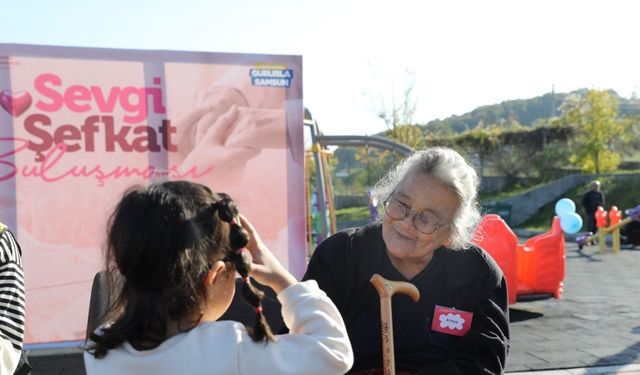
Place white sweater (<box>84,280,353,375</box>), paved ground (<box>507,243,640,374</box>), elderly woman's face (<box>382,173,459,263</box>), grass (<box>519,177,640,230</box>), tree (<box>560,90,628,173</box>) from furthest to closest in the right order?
1. tree (<box>560,90,628,173</box>)
2. grass (<box>519,177,640,230</box>)
3. paved ground (<box>507,243,640,374</box>)
4. elderly woman's face (<box>382,173,459,263</box>)
5. white sweater (<box>84,280,353,375</box>)

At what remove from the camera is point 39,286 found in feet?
13.1

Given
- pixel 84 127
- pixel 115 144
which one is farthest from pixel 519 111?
pixel 84 127

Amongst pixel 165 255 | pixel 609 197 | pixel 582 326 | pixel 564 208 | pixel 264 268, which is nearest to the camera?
pixel 165 255

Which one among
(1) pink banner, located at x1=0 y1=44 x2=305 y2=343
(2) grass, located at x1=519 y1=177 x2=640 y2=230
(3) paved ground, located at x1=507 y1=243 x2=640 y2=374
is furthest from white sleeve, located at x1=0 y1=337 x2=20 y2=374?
(2) grass, located at x1=519 y1=177 x2=640 y2=230

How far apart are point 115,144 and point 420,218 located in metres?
2.62

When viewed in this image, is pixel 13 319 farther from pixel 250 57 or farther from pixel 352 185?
pixel 352 185

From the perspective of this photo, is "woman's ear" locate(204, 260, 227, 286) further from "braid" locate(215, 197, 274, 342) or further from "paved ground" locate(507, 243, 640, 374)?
"paved ground" locate(507, 243, 640, 374)

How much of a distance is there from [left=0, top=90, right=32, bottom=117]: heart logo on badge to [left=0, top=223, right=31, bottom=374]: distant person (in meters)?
2.26

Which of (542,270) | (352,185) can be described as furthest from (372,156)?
(542,270)

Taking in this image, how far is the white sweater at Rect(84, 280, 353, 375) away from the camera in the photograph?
116 centimetres

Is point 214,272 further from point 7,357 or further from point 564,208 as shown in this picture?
point 564,208

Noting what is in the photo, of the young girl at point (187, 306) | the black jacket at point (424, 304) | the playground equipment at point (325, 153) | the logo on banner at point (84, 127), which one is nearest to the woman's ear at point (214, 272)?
the young girl at point (187, 306)

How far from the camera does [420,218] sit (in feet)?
6.82

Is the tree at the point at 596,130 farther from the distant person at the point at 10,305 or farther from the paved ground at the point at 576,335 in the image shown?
the distant person at the point at 10,305
